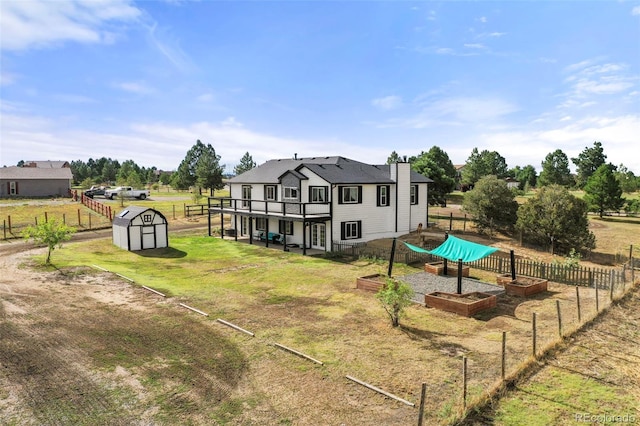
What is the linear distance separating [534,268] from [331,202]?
14463mm

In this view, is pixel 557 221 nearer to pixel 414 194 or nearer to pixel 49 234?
pixel 414 194

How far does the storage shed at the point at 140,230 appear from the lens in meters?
31.4

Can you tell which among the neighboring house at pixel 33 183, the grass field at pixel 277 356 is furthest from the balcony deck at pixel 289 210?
the neighboring house at pixel 33 183

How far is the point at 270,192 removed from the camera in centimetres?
3669

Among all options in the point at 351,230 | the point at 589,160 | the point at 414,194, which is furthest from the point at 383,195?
the point at 589,160

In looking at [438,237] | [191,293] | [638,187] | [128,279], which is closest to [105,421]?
[191,293]

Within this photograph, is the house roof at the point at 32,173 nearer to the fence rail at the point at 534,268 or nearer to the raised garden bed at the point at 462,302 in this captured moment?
the fence rail at the point at 534,268

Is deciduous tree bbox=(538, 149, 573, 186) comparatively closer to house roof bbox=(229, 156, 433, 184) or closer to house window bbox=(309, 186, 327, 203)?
house roof bbox=(229, 156, 433, 184)

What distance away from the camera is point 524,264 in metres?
23.5

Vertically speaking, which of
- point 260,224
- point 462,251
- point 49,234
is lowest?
point 260,224

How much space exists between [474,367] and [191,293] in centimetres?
1309

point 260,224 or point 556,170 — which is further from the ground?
point 556,170

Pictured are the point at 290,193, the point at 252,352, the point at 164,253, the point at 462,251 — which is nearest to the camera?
the point at 252,352

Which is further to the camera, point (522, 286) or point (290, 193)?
point (290, 193)
